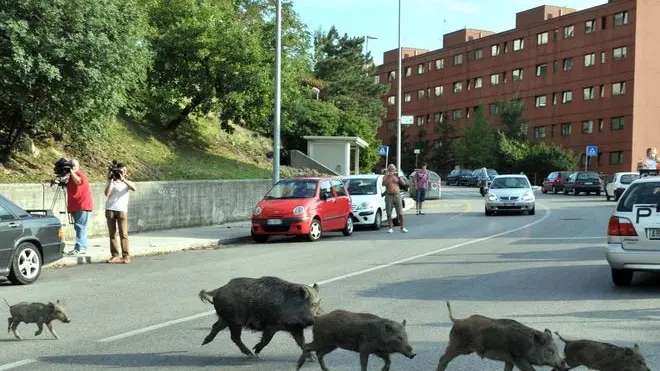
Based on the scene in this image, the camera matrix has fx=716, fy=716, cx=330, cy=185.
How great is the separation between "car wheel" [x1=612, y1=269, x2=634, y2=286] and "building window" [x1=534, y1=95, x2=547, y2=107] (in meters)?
75.4

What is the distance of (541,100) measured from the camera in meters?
Answer: 82.6

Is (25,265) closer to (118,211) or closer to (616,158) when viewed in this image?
(118,211)

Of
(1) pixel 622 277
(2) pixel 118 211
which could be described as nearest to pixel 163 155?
(2) pixel 118 211

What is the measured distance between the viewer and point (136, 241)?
650 inches

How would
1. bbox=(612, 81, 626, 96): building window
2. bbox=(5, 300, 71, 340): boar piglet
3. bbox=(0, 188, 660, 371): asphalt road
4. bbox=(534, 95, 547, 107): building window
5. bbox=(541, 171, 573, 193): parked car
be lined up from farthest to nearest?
bbox=(534, 95, 547, 107): building window, bbox=(612, 81, 626, 96): building window, bbox=(541, 171, 573, 193): parked car, bbox=(5, 300, 71, 340): boar piglet, bbox=(0, 188, 660, 371): asphalt road

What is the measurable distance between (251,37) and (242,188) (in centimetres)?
773

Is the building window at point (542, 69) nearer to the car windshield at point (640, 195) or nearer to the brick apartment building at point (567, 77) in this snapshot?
the brick apartment building at point (567, 77)

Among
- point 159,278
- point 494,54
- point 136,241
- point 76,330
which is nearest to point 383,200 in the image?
point 136,241

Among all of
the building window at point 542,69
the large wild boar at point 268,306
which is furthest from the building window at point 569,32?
the large wild boar at point 268,306

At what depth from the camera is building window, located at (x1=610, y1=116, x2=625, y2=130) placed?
71.2 metres

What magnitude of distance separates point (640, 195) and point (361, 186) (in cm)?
1278

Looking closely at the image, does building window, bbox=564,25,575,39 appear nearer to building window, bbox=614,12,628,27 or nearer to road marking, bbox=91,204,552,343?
building window, bbox=614,12,628,27

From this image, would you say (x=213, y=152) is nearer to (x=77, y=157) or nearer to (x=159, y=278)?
(x=77, y=157)

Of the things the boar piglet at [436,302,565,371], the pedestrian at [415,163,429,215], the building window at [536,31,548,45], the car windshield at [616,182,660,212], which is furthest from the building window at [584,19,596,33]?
the boar piglet at [436,302,565,371]
